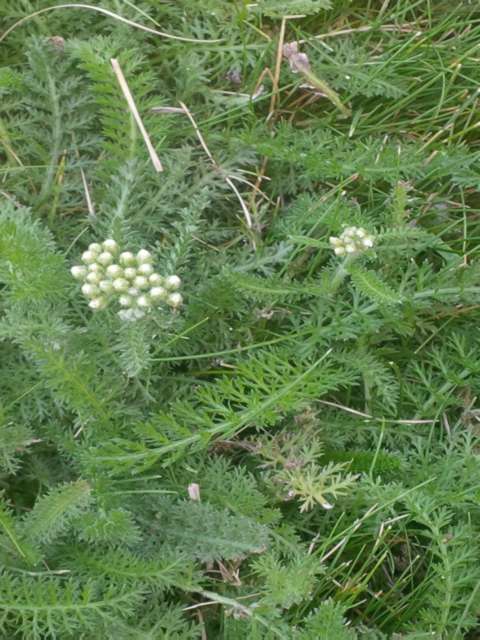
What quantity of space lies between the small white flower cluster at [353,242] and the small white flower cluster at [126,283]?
52 cm

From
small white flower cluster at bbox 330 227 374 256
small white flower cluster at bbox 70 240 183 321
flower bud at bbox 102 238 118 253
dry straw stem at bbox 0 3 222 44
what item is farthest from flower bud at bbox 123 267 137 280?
dry straw stem at bbox 0 3 222 44

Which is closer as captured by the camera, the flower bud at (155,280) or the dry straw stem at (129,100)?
the flower bud at (155,280)

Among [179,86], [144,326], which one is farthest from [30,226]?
[179,86]

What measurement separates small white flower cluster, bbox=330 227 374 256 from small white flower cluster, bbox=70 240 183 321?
0.52 metres

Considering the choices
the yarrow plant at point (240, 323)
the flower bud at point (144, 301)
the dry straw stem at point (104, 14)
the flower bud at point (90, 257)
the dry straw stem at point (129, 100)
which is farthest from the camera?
the dry straw stem at point (104, 14)

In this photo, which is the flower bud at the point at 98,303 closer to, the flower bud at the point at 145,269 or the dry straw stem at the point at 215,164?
the flower bud at the point at 145,269

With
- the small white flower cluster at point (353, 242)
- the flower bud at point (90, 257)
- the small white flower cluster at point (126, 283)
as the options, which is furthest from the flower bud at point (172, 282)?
the small white flower cluster at point (353, 242)

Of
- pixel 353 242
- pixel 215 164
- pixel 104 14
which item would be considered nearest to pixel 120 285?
pixel 353 242

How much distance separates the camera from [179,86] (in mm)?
3281

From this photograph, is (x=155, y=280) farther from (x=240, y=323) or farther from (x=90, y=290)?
(x=240, y=323)

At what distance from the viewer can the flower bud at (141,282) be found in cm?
243

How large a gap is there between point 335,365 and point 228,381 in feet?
1.71

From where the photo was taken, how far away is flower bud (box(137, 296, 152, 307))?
2.40 m

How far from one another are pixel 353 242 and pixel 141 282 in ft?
2.17
